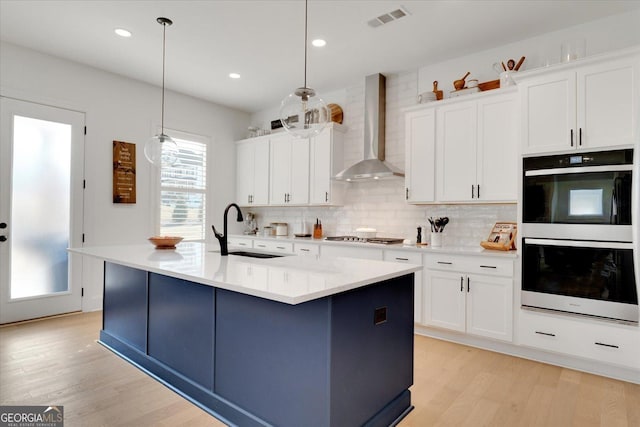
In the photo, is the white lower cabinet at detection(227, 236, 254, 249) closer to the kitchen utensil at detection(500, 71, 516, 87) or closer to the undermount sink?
the undermount sink

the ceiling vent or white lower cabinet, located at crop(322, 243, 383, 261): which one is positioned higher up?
the ceiling vent

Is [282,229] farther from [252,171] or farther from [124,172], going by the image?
[124,172]

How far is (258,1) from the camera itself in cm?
296

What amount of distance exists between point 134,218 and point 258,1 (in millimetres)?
3162

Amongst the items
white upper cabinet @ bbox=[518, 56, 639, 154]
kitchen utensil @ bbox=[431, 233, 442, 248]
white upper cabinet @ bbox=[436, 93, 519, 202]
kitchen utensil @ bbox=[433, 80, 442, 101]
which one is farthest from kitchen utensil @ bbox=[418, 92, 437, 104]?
kitchen utensil @ bbox=[431, 233, 442, 248]

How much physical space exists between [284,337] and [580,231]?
241 cm

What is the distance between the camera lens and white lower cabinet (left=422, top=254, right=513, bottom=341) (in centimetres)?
316

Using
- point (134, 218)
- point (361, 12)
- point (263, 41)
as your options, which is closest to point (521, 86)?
point (361, 12)

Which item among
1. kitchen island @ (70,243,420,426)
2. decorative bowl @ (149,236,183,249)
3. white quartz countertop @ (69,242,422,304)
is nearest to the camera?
white quartz countertop @ (69,242,422,304)

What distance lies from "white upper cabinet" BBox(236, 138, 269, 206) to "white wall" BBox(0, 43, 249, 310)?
0.82 meters

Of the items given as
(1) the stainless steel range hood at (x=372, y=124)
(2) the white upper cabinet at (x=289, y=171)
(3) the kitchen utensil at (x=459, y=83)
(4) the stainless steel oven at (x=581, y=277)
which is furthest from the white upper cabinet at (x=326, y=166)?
(4) the stainless steel oven at (x=581, y=277)

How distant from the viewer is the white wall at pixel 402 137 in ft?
10.6

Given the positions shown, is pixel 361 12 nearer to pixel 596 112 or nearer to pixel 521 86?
pixel 521 86

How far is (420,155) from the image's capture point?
12.8 ft
